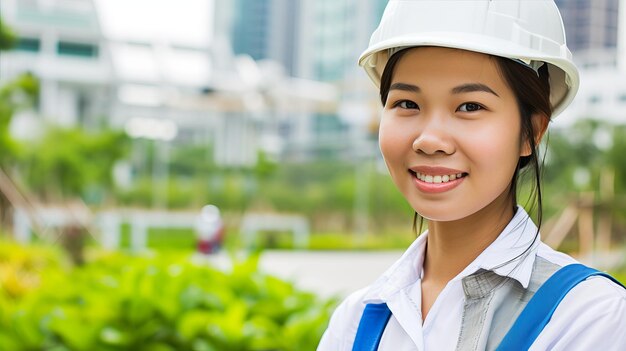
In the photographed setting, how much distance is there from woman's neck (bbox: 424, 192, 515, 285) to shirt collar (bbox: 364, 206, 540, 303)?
0.02 m

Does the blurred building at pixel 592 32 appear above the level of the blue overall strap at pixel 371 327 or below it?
above

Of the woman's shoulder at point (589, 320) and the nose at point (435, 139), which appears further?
the nose at point (435, 139)

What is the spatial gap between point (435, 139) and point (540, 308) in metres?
0.24

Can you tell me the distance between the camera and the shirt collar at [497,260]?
3.25 ft

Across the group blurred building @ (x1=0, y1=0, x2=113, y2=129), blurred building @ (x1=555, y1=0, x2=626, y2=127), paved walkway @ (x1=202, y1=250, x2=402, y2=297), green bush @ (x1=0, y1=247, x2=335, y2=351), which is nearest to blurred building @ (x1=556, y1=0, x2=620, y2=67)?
blurred building @ (x1=555, y1=0, x2=626, y2=127)

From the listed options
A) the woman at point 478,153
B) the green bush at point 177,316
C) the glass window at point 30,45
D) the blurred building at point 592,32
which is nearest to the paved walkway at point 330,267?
the blurred building at point 592,32

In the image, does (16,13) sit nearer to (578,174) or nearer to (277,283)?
(578,174)

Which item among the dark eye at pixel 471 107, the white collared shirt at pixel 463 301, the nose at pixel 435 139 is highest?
the dark eye at pixel 471 107

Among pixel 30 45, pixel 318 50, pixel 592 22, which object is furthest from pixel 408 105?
pixel 318 50

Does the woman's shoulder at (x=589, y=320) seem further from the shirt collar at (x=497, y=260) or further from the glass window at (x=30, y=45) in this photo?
the glass window at (x=30, y=45)

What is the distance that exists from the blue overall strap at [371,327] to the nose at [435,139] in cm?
26

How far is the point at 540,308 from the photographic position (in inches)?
36.1

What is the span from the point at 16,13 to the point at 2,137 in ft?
41.0

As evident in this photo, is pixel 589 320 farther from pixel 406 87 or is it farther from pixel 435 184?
pixel 406 87
